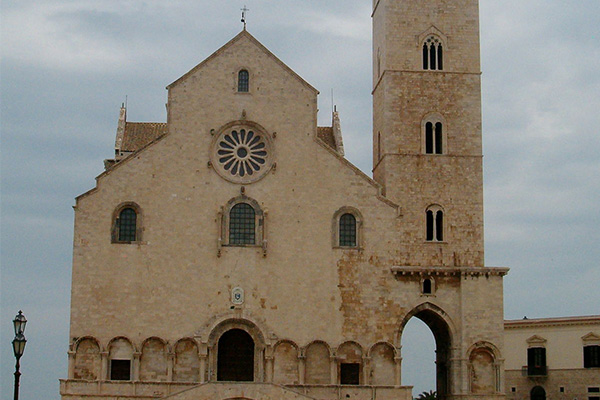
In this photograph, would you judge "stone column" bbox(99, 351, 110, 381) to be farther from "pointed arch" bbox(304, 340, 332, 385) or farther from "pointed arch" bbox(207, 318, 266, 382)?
"pointed arch" bbox(304, 340, 332, 385)

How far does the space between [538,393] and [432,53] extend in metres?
22.5

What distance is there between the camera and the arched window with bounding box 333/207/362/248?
143 ft

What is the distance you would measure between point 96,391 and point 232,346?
6.18 meters

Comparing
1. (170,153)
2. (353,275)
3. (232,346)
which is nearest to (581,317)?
(353,275)

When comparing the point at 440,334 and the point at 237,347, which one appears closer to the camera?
the point at 237,347

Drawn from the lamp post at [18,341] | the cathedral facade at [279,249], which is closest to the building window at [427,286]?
the cathedral facade at [279,249]

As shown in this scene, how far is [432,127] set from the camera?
45.8 metres

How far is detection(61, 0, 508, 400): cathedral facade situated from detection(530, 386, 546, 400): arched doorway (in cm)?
1365

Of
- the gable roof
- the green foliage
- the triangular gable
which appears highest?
the triangular gable

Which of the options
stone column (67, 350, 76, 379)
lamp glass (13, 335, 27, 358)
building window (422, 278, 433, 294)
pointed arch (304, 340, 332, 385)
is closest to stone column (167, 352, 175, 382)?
stone column (67, 350, 76, 379)

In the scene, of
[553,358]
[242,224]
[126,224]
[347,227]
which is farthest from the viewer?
[553,358]

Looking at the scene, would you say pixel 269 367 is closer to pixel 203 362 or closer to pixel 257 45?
pixel 203 362

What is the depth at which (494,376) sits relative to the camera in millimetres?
43062

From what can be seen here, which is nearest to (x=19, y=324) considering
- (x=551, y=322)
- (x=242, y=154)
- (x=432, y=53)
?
(x=242, y=154)
